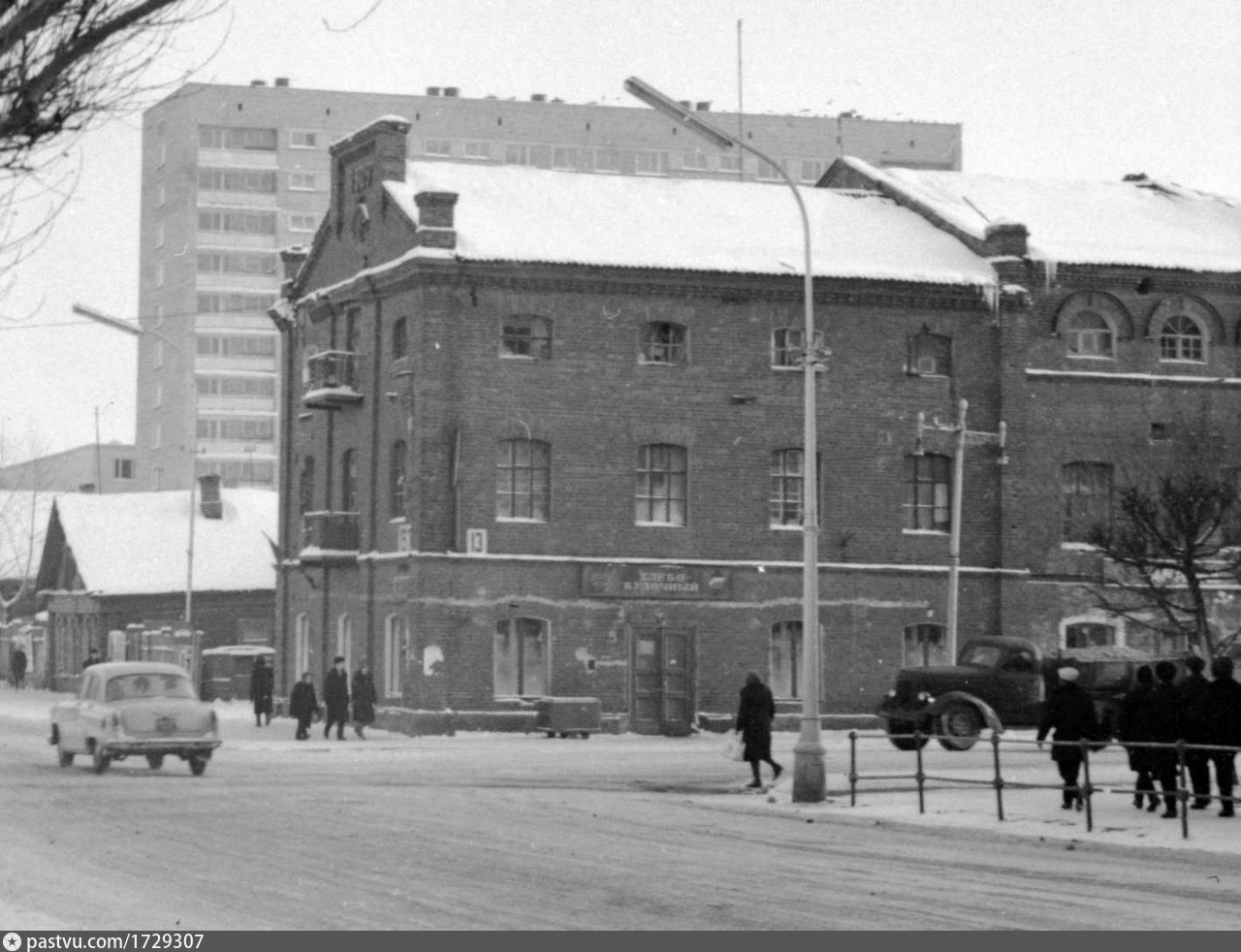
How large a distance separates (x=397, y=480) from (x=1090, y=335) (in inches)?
651

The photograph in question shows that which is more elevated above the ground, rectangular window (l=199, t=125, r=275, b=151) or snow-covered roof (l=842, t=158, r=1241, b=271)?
rectangular window (l=199, t=125, r=275, b=151)

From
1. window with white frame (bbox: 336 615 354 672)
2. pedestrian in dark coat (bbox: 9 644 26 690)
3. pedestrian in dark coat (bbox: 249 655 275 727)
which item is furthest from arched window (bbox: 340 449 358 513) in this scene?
pedestrian in dark coat (bbox: 9 644 26 690)

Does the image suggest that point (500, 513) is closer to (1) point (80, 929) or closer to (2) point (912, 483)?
(2) point (912, 483)

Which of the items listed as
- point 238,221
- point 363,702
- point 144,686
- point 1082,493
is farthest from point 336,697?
point 238,221

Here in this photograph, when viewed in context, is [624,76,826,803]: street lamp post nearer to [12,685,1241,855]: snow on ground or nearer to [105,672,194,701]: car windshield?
[12,685,1241,855]: snow on ground

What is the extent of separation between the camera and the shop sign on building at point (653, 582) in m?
48.3

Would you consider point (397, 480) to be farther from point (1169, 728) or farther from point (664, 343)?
point (1169, 728)

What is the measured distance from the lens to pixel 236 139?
4601 inches

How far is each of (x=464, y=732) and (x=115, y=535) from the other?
32131 mm

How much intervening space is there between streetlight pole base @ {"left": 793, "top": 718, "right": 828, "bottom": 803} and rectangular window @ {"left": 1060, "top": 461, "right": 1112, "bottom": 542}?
80.3 ft

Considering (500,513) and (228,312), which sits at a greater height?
(228,312)

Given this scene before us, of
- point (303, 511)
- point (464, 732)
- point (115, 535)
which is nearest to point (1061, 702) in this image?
point (464, 732)

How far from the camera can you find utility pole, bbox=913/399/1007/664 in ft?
158

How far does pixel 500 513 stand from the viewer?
4794 centimetres
